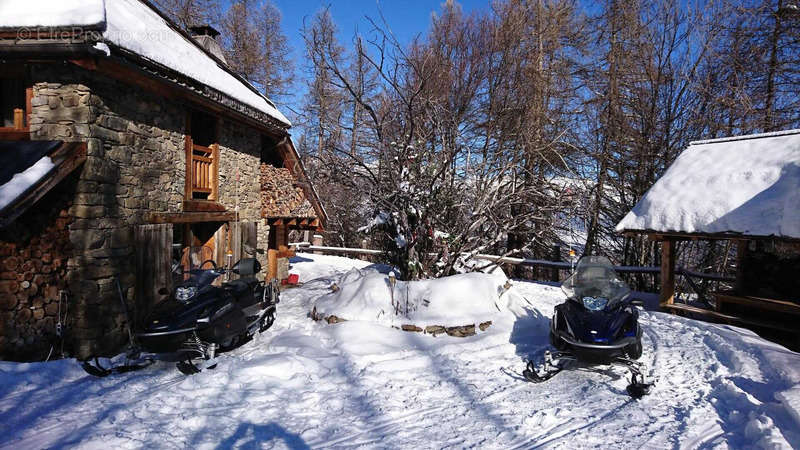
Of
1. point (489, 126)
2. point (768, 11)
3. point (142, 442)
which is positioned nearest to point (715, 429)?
point (142, 442)

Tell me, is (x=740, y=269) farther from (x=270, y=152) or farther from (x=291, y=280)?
(x=270, y=152)

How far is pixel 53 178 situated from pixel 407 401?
4605 millimetres

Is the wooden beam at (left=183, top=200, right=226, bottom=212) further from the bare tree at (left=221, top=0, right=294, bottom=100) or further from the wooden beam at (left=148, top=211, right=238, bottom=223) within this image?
the bare tree at (left=221, top=0, right=294, bottom=100)

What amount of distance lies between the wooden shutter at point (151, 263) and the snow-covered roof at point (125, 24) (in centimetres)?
240

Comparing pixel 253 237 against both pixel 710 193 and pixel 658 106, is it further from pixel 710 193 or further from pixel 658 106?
pixel 658 106

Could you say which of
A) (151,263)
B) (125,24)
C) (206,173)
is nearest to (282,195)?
(206,173)

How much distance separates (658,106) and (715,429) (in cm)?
1219

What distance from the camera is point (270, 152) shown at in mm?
11094

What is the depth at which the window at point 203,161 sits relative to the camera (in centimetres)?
733

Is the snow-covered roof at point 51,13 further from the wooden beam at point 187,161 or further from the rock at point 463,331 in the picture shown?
the rock at point 463,331

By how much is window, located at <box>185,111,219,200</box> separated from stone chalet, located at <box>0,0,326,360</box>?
304 millimetres

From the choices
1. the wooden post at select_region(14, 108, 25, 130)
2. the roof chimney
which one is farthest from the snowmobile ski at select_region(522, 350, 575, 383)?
the roof chimney

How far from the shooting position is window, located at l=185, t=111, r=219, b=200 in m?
7.33

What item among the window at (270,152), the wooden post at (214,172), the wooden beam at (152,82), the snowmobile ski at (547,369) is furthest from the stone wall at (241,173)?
the snowmobile ski at (547,369)
